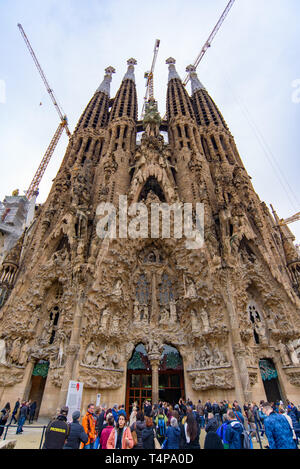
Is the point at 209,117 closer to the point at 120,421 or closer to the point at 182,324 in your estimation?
the point at 182,324

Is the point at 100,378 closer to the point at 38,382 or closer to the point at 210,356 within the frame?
the point at 38,382

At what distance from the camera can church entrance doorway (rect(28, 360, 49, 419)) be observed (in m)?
12.9

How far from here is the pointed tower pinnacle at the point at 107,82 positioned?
34031 mm

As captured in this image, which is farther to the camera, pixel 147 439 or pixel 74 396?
pixel 74 396

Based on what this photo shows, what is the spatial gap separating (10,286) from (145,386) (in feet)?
33.2

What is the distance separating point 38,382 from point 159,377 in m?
6.65

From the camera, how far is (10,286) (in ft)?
50.3

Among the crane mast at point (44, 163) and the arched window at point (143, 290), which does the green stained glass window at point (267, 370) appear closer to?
the arched window at point (143, 290)

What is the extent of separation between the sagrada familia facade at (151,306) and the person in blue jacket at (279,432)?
30.7 ft

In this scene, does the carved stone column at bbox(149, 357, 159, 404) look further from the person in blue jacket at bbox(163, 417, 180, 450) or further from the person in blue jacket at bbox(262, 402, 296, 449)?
the person in blue jacket at bbox(262, 402, 296, 449)

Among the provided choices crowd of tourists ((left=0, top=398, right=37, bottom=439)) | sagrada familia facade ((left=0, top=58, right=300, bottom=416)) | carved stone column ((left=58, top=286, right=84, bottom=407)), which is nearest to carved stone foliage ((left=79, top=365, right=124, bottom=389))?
sagrada familia facade ((left=0, top=58, right=300, bottom=416))

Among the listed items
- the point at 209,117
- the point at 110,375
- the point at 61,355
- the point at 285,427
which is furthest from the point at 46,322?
the point at 209,117

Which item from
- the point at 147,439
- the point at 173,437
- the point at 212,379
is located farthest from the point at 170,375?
the point at 147,439

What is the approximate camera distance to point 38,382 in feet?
43.3
